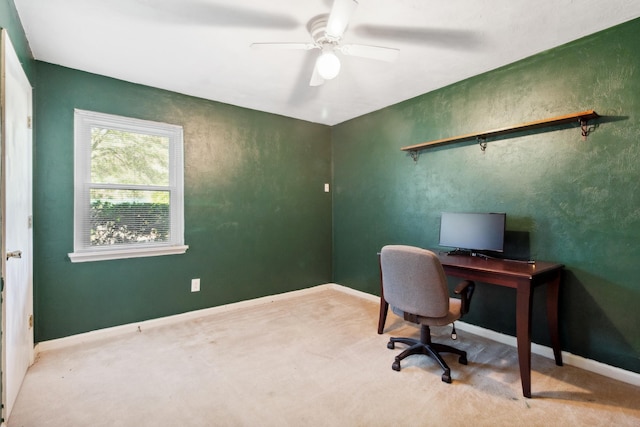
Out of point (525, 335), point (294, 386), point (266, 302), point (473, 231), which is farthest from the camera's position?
point (266, 302)

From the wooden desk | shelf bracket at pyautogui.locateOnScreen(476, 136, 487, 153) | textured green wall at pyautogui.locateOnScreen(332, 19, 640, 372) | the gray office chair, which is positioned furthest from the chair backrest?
shelf bracket at pyautogui.locateOnScreen(476, 136, 487, 153)

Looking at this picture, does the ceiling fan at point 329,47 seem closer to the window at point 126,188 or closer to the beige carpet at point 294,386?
the window at point 126,188

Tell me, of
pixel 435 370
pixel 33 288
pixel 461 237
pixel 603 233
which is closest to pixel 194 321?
pixel 33 288

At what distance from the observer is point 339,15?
5.57ft

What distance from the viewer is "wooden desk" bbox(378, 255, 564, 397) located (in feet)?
6.41

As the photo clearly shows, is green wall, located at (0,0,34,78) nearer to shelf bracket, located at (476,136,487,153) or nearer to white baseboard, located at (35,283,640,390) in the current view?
white baseboard, located at (35,283,640,390)

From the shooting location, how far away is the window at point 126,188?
276 centimetres

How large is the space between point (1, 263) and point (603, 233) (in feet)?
12.0

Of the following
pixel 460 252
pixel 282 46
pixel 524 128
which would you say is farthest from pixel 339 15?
pixel 460 252

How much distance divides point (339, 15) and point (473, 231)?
202 centimetres

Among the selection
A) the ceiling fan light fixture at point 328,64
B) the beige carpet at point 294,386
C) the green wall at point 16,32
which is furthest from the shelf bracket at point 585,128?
the green wall at point 16,32

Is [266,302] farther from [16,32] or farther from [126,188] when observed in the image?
[16,32]

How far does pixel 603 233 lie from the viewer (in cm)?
223

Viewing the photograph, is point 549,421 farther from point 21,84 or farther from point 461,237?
point 21,84
